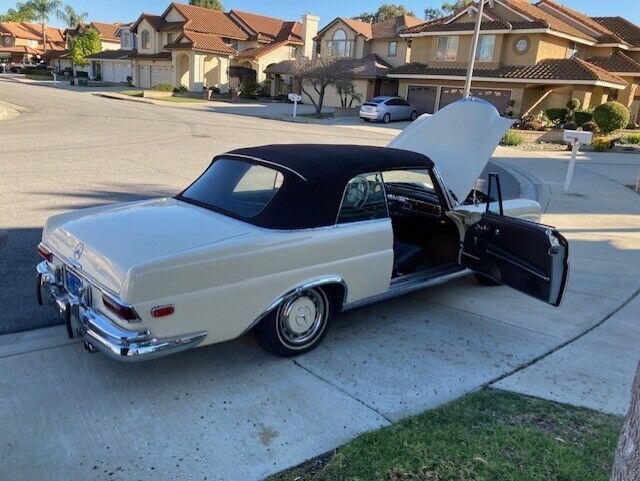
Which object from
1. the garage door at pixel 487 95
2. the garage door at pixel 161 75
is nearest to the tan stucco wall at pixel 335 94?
the garage door at pixel 487 95

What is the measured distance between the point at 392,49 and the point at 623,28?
16247 millimetres

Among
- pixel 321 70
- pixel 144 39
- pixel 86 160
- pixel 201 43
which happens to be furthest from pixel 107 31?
pixel 86 160

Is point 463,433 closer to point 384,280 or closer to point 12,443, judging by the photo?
point 384,280

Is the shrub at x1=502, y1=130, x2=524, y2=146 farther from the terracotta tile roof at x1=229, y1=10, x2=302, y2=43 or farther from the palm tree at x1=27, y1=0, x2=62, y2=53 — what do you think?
the palm tree at x1=27, y1=0, x2=62, y2=53

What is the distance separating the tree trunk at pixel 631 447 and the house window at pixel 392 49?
138 feet

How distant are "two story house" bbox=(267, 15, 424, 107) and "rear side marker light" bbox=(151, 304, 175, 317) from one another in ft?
118

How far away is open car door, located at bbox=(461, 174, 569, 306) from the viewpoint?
417 cm

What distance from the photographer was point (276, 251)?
3.61 meters

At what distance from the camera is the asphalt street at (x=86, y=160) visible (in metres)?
5.54

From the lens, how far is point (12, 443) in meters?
2.93

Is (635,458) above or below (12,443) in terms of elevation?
above

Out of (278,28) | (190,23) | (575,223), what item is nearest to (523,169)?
(575,223)

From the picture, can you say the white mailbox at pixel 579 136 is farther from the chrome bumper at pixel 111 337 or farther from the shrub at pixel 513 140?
the shrub at pixel 513 140

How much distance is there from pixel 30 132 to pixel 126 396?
15732 millimetres
